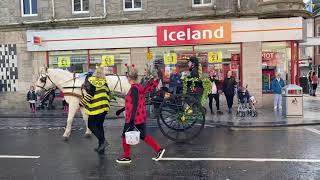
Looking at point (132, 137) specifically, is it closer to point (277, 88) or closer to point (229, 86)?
point (229, 86)

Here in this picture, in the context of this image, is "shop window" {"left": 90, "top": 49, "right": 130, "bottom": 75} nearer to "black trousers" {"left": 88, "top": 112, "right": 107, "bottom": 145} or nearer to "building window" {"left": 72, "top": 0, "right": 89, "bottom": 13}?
"building window" {"left": 72, "top": 0, "right": 89, "bottom": 13}

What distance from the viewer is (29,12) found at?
65.0 feet

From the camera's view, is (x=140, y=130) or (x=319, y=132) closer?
(x=140, y=130)

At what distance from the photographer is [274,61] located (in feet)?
57.0

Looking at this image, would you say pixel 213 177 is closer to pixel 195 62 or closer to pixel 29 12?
pixel 195 62

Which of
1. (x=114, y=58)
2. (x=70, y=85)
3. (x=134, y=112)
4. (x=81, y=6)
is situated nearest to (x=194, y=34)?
(x=114, y=58)

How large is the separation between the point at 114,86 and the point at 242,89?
5.67 meters

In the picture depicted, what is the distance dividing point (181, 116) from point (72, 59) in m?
11.2

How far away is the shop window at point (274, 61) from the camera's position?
17.2 meters

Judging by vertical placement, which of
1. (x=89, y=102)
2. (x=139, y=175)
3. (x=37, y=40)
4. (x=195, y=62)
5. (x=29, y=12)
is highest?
(x=29, y=12)

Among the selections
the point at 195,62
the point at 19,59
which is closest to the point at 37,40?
Answer: the point at 19,59

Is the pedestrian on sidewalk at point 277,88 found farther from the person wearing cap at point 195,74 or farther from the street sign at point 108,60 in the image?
the street sign at point 108,60

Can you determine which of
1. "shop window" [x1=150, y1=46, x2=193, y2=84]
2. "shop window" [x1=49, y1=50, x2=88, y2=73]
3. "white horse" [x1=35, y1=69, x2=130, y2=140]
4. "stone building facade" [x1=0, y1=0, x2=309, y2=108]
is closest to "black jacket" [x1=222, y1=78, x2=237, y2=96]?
"stone building facade" [x1=0, y1=0, x2=309, y2=108]

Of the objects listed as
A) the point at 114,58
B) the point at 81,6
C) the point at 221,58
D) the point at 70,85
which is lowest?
the point at 70,85
